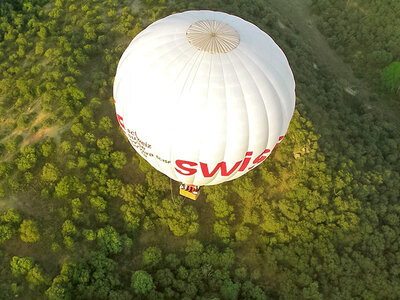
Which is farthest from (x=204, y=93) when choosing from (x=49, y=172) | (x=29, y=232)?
(x=29, y=232)

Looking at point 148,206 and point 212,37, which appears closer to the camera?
point 212,37

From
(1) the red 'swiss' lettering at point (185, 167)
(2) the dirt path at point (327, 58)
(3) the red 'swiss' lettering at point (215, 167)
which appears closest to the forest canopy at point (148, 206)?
(2) the dirt path at point (327, 58)

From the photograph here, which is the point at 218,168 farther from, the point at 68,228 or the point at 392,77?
the point at 392,77

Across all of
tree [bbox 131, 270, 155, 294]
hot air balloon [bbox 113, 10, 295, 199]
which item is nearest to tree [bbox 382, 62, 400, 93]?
hot air balloon [bbox 113, 10, 295, 199]

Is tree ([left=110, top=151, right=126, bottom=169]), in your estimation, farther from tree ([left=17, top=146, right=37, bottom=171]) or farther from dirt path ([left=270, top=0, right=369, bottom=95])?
dirt path ([left=270, top=0, right=369, bottom=95])

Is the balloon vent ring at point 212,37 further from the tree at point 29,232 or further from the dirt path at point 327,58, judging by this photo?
the dirt path at point 327,58

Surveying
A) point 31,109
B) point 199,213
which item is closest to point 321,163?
point 199,213
